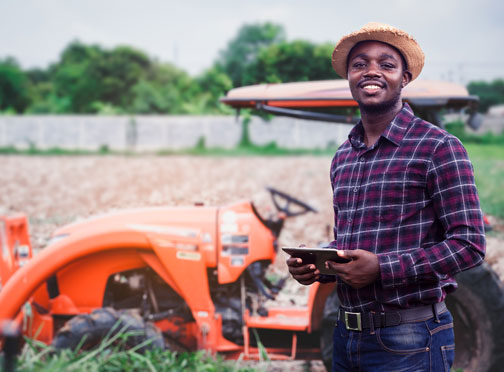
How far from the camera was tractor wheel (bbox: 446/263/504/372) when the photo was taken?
2.72 metres

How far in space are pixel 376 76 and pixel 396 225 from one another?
1.47 ft

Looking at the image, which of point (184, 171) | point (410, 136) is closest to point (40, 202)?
point (184, 171)

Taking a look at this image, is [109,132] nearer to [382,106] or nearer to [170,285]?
[170,285]

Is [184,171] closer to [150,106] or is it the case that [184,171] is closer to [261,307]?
[261,307]

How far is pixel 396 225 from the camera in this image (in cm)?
148

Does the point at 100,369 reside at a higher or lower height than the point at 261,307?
lower

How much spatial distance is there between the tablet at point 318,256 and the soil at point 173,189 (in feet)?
5.90

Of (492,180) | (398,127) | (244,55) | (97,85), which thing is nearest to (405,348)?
(398,127)

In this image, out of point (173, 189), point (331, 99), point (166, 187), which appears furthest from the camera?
point (166, 187)

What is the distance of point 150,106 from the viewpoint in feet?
92.9

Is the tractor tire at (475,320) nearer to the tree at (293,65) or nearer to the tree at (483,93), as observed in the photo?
the tree at (483,93)

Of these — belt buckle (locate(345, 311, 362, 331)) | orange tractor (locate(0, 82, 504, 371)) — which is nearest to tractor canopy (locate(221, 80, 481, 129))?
orange tractor (locate(0, 82, 504, 371))

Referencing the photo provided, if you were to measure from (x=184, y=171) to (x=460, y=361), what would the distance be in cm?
841

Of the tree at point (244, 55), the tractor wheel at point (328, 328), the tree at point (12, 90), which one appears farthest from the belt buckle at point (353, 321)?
the tree at point (12, 90)
